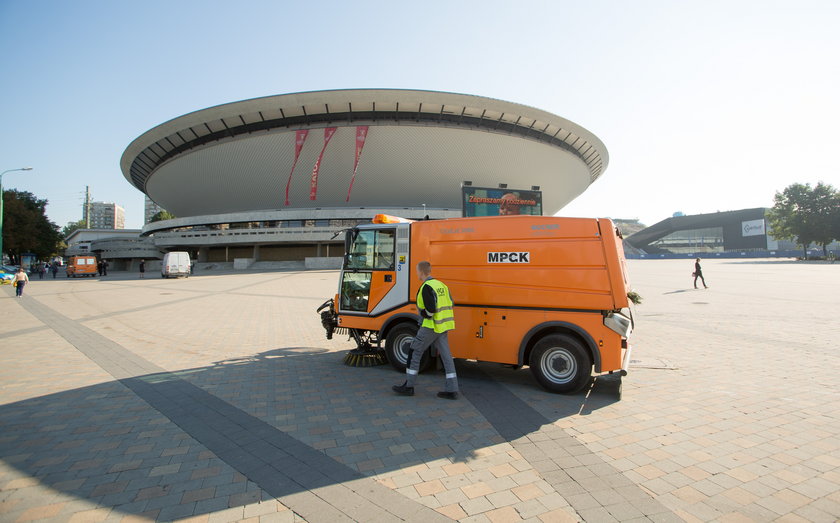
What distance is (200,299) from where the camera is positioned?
1755 centimetres

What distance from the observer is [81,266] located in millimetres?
38812

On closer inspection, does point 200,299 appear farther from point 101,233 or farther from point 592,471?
point 101,233

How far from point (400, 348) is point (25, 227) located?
6840cm

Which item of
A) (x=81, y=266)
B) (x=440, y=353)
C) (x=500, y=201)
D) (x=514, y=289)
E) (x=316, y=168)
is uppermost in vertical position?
(x=316, y=168)

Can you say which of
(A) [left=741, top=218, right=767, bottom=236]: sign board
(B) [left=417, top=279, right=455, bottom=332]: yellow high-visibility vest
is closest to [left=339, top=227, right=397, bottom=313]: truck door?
(B) [left=417, top=279, right=455, bottom=332]: yellow high-visibility vest

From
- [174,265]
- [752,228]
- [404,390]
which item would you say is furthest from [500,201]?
[752,228]

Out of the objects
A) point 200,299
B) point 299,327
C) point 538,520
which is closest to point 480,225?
point 538,520

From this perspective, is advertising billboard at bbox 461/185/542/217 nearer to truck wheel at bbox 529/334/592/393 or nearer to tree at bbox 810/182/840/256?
truck wheel at bbox 529/334/592/393

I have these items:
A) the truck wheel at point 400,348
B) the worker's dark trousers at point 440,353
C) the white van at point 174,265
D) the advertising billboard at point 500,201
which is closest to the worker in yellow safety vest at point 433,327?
the worker's dark trousers at point 440,353

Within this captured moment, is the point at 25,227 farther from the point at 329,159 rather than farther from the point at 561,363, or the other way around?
the point at 561,363

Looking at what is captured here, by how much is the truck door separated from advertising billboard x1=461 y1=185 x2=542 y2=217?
7.43 m

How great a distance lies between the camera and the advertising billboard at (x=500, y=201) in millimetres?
14000

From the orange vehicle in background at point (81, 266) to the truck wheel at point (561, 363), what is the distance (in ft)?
159

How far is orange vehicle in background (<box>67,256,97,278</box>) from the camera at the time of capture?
38.5 meters
